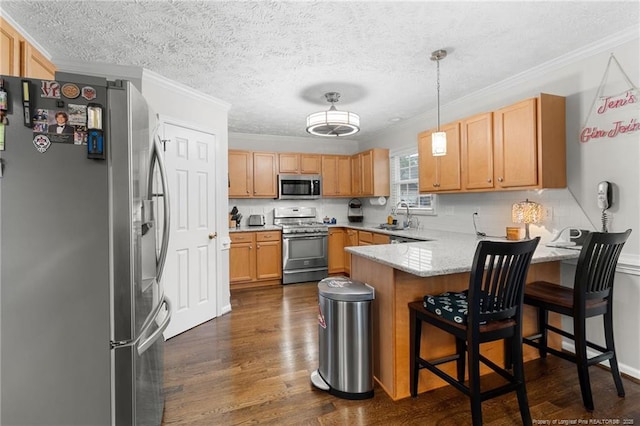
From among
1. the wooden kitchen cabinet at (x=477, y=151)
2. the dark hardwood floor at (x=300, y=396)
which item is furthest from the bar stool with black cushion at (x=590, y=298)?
the wooden kitchen cabinet at (x=477, y=151)

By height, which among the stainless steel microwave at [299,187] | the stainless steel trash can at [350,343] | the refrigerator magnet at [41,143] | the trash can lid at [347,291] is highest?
the stainless steel microwave at [299,187]

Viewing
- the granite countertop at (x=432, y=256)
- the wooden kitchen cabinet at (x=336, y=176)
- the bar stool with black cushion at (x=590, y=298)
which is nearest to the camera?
the granite countertop at (x=432, y=256)

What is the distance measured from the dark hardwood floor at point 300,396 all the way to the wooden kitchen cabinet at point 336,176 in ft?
10.8

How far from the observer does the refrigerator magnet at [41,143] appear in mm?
1166

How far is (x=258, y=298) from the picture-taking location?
4.29 m

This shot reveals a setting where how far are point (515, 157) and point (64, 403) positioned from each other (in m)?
3.40

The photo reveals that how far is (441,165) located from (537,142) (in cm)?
112

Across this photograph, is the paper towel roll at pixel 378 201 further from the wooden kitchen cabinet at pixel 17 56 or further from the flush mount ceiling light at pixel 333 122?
the wooden kitchen cabinet at pixel 17 56

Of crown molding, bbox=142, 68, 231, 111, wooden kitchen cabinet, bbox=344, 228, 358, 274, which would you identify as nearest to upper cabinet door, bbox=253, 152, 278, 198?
wooden kitchen cabinet, bbox=344, 228, 358, 274

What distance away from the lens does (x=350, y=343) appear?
203cm

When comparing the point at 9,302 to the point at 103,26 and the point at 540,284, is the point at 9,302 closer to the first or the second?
the point at 103,26

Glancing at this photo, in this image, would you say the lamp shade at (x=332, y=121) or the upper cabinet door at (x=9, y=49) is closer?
the upper cabinet door at (x=9, y=49)

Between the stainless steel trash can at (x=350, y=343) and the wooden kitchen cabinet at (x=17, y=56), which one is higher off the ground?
the wooden kitchen cabinet at (x=17, y=56)

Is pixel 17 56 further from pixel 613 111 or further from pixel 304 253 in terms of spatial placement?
pixel 613 111
